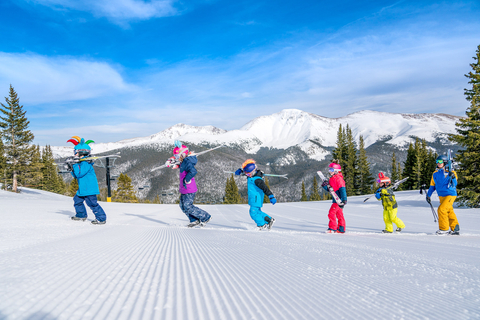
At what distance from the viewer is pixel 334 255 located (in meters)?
2.90

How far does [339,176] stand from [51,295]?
705 cm

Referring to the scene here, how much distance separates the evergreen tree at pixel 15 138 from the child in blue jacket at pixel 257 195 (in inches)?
1526

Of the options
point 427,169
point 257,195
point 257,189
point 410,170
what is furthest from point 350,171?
point 257,195

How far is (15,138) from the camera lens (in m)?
35.4

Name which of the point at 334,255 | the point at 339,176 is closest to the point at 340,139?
the point at 339,176

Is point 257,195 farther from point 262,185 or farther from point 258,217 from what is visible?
point 258,217

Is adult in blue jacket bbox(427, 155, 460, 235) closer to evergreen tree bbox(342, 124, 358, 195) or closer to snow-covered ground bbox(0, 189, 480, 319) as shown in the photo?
snow-covered ground bbox(0, 189, 480, 319)

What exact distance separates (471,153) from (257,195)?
15.9 metres

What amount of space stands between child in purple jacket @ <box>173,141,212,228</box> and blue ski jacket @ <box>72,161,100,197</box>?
2.17m

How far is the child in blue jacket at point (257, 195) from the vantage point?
6.75 meters

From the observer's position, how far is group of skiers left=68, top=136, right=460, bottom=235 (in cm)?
678

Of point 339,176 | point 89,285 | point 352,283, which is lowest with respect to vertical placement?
point 352,283

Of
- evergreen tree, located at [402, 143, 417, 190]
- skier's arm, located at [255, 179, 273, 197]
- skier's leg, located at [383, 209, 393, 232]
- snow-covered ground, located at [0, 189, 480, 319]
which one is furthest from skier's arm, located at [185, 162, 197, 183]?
evergreen tree, located at [402, 143, 417, 190]

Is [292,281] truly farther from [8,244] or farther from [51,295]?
[8,244]
